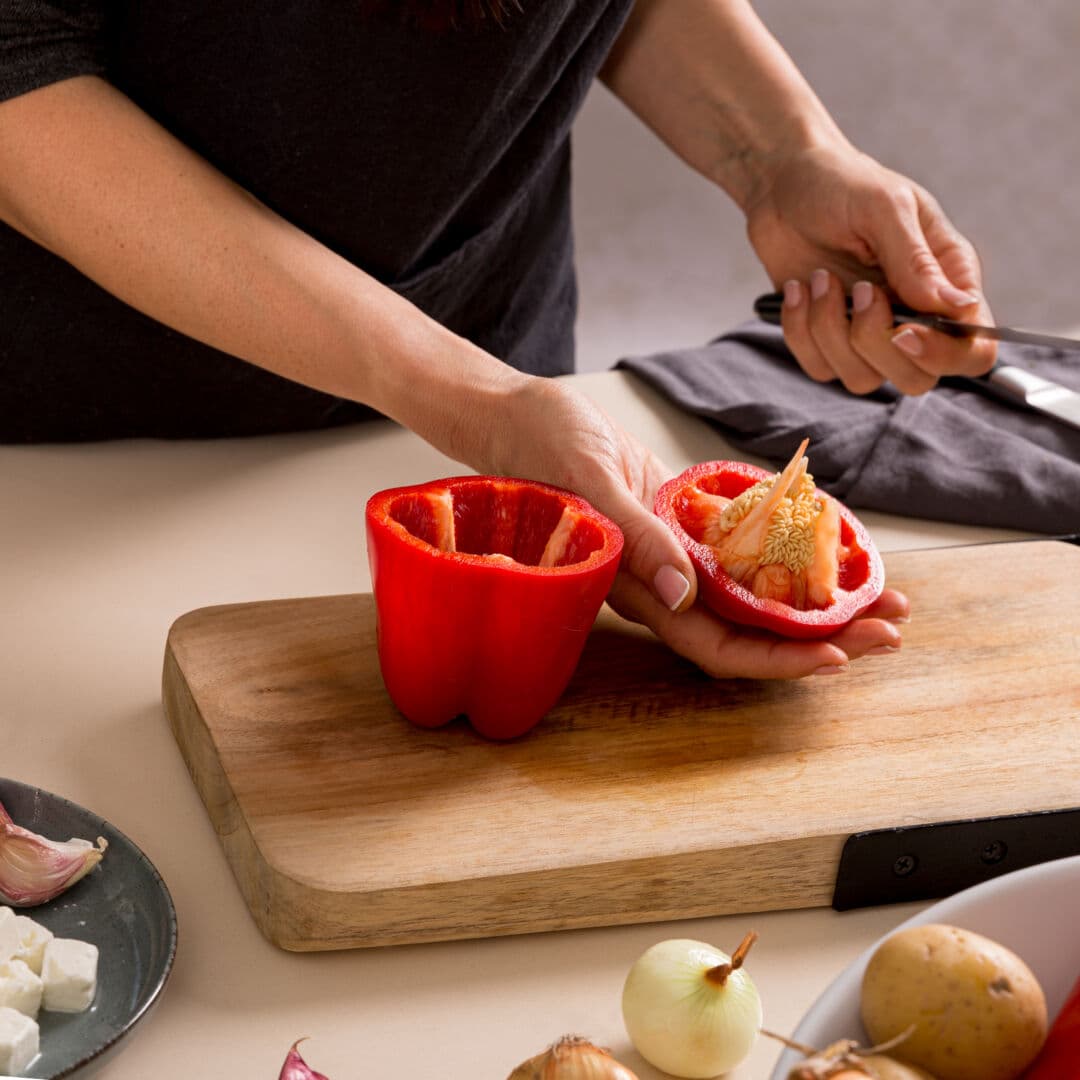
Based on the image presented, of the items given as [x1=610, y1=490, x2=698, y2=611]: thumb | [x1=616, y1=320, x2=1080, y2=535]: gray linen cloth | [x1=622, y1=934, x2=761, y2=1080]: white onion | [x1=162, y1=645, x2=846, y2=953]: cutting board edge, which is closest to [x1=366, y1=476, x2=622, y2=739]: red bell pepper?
[x1=610, y1=490, x2=698, y2=611]: thumb

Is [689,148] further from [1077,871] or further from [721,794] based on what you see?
[1077,871]

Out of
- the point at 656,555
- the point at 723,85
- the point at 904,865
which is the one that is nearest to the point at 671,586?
the point at 656,555

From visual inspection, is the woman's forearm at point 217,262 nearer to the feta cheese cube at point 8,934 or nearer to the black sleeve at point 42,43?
the black sleeve at point 42,43

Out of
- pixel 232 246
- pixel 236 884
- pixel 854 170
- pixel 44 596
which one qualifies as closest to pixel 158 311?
pixel 232 246

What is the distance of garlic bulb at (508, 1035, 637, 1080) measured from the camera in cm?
78

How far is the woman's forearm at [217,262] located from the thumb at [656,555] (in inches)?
7.2

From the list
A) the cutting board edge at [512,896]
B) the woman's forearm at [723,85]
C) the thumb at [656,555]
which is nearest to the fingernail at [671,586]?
the thumb at [656,555]

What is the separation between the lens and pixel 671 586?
1162 millimetres

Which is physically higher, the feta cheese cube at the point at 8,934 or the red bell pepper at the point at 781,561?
the red bell pepper at the point at 781,561

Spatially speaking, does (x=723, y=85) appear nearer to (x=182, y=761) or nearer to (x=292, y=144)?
(x=292, y=144)

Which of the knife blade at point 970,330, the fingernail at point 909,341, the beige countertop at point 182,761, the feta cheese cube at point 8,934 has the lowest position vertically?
the beige countertop at point 182,761

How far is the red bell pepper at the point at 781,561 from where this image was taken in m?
1.20

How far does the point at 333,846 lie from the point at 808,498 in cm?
50

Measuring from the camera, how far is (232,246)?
4.42 feet
